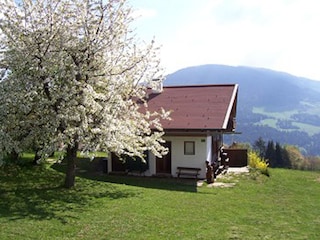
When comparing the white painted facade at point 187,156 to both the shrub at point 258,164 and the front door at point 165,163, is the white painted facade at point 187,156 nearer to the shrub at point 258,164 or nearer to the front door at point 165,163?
the front door at point 165,163

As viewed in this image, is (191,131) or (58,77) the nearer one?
(58,77)

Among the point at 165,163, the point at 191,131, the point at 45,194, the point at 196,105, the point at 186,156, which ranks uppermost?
the point at 196,105

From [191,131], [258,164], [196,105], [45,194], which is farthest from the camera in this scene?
[258,164]

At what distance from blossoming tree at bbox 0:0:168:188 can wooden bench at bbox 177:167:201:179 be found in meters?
6.82

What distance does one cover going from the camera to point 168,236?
9133 millimetres

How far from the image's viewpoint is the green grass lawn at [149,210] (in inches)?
369

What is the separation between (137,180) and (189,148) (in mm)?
3317

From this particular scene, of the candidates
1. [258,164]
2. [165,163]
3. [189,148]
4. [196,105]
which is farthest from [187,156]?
[258,164]

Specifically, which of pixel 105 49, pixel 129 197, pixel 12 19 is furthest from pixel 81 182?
pixel 12 19

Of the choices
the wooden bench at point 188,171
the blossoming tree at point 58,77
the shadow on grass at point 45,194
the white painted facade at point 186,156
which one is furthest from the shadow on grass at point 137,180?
the blossoming tree at point 58,77

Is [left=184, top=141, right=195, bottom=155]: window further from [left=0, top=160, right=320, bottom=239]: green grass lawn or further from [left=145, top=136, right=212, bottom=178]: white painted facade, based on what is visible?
[left=0, top=160, right=320, bottom=239]: green grass lawn

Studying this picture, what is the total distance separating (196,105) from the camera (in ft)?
71.8

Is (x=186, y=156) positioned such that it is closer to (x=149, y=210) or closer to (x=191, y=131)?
(x=191, y=131)

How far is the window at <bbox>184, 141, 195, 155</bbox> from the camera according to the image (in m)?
19.9
